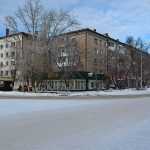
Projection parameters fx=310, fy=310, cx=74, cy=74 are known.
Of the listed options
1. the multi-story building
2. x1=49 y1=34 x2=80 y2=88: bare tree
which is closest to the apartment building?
the multi-story building

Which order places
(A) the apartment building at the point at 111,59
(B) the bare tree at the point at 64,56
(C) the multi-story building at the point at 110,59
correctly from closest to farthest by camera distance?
(B) the bare tree at the point at 64,56 → (C) the multi-story building at the point at 110,59 → (A) the apartment building at the point at 111,59

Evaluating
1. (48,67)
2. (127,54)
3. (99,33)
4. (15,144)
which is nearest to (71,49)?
(48,67)

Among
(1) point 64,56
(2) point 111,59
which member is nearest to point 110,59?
(2) point 111,59

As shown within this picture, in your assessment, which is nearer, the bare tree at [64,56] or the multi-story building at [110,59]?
the bare tree at [64,56]

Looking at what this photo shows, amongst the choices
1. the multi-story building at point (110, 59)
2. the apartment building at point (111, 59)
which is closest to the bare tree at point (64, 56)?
the multi-story building at point (110, 59)

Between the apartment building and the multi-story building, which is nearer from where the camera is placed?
the multi-story building

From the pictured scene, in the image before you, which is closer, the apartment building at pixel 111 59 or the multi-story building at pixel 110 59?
the multi-story building at pixel 110 59

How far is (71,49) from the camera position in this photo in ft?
166

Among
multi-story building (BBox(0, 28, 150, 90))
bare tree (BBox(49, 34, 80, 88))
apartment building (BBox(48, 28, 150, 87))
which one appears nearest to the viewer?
Answer: bare tree (BBox(49, 34, 80, 88))

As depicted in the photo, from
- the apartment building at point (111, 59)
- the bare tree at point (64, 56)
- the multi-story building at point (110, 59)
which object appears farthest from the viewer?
the apartment building at point (111, 59)

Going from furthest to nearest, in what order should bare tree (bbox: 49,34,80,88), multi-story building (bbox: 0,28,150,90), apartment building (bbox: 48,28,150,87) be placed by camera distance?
apartment building (bbox: 48,28,150,87) → multi-story building (bbox: 0,28,150,90) → bare tree (bbox: 49,34,80,88)

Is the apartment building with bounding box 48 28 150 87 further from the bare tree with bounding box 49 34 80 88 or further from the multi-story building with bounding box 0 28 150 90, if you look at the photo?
the bare tree with bounding box 49 34 80 88

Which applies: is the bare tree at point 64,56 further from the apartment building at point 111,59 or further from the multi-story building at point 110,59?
the apartment building at point 111,59

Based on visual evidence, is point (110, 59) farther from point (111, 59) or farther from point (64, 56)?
point (64, 56)
